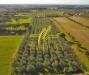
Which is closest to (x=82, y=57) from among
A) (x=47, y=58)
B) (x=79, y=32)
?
(x=47, y=58)

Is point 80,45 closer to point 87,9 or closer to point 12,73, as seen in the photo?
point 12,73

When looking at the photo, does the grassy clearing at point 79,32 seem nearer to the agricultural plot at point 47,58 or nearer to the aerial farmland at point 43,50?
the aerial farmland at point 43,50

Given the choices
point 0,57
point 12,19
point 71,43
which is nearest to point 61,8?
point 12,19

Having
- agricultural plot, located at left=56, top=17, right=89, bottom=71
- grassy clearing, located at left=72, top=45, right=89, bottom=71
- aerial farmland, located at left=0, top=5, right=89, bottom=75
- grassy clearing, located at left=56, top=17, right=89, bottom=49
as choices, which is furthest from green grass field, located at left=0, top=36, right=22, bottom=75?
grassy clearing, located at left=56, top=17, right=89, bottom=49

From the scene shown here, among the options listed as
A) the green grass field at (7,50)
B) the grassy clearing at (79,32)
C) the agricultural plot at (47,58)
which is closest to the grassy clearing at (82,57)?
the agricultural plot at (47,58)

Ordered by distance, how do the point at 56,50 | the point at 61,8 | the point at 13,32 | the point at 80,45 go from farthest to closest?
the point at 61,8
the point at 13,32
the point at 80,45
the point at 56,50

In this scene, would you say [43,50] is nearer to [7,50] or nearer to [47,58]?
[47,58]
